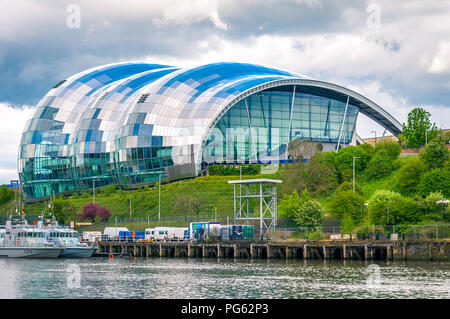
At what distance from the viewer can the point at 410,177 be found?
101375mm

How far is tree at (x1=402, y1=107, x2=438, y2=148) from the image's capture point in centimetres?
12444

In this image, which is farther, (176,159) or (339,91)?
(339,91)

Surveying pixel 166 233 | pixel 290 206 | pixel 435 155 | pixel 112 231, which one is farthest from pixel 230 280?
pixel 435 155

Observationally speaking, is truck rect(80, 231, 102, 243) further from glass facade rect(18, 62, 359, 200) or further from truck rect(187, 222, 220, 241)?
glass facade rect(18, 62, 359, 200)

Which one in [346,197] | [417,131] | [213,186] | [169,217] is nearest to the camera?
[346,197]

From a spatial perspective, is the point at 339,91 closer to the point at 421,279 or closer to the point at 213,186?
the point at 213,186

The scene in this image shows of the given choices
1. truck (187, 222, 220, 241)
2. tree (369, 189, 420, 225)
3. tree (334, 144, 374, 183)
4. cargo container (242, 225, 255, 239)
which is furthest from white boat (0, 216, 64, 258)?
tree (334, 144, 374, 183)

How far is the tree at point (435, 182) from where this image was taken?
94062mm

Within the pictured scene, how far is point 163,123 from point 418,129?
42.0 m

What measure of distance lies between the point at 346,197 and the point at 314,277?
107 ft

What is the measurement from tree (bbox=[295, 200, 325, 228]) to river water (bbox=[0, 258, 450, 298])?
12384 mm

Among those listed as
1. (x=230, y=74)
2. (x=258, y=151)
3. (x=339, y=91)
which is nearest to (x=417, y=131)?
(x=339, y=91)

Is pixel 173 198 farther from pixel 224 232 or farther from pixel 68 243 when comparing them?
pixel 224 232

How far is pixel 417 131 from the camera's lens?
125 metres
